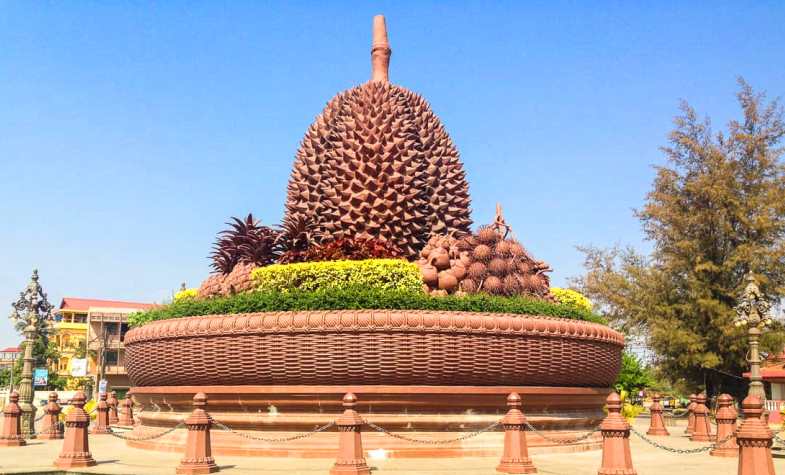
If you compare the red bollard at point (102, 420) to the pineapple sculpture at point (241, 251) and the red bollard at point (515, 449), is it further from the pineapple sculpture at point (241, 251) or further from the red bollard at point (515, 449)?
the red bollard at point (515, 449)

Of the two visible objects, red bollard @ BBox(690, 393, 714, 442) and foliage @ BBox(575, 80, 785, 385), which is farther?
foliage @ BBox(575, 80, 785, 385)

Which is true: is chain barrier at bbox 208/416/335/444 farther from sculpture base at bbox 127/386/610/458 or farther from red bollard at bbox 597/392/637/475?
red bollard at bbox 597/392/637/475

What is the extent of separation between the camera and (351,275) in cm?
1452

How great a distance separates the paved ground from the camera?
11781mm

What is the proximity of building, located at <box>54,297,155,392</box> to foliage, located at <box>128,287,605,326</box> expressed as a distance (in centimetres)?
5178

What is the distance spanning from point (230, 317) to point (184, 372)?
143 cm

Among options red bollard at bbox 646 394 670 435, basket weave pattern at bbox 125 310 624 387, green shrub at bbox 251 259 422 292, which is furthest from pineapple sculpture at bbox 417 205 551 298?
red bollard at bbox 646 394 670 435

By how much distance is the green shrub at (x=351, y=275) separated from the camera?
14461mm

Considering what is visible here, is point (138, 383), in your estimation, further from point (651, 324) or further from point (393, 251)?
point (651, 324)

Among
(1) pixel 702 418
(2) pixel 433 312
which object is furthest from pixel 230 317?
(1) pixel 702 418

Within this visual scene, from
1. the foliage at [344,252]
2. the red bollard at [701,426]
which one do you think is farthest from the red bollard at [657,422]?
the foliage at [344,252]

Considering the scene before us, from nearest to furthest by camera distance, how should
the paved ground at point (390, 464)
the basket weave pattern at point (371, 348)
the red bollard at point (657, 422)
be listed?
the paved ground at point (390, 464)
the basket weave pattern at point (371, 348)
the red bollard at point (657, 422)

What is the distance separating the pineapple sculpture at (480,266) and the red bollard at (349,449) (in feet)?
13.3

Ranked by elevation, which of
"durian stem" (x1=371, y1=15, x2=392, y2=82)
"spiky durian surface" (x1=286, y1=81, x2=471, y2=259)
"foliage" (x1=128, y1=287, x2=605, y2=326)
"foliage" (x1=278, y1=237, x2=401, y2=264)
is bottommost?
"foliage" (x1=128, y1=287, x2=605, y2=326)
